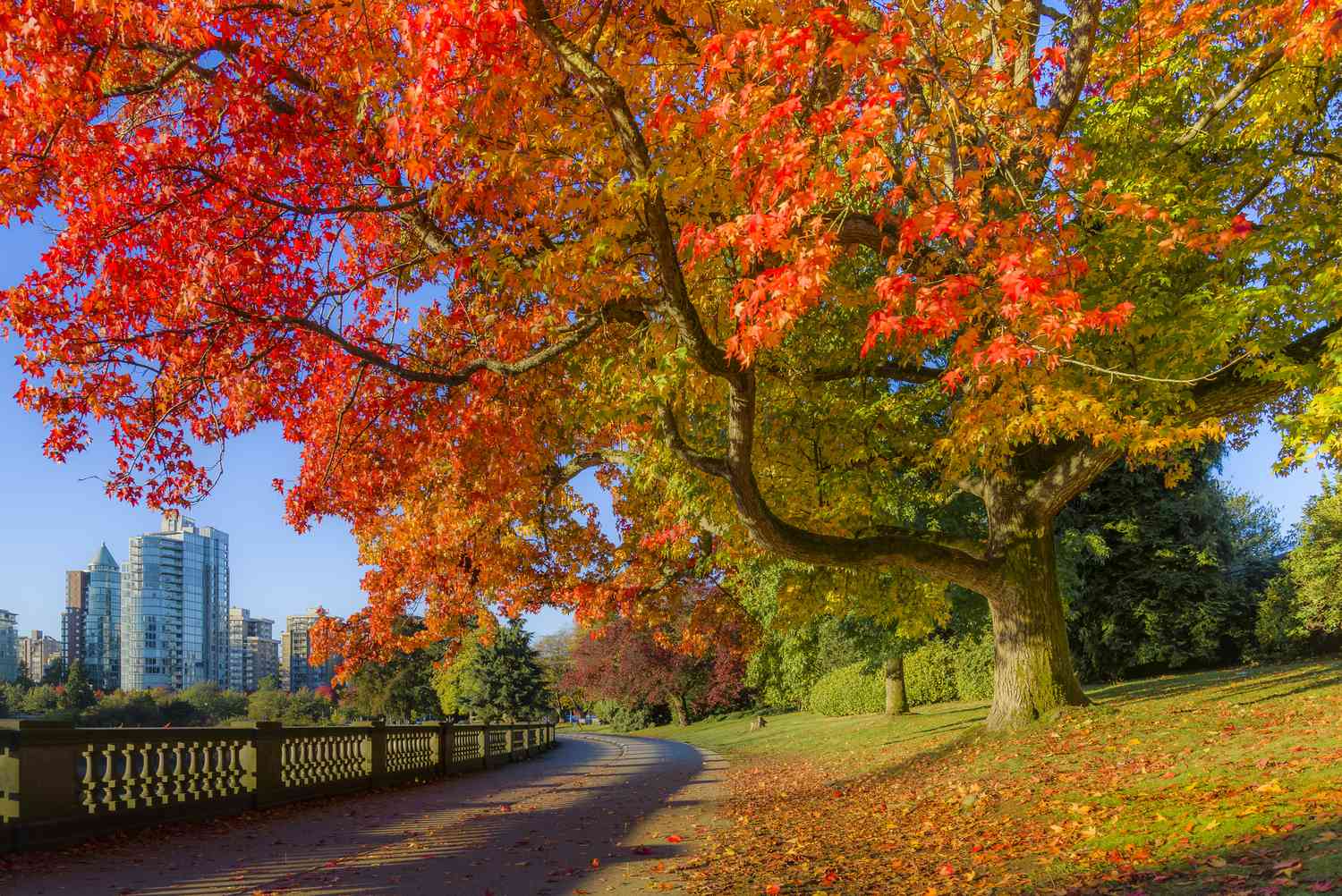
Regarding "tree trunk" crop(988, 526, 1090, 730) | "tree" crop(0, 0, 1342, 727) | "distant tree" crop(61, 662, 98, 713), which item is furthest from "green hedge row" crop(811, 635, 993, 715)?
"distant tree" crop(61, 662, 98, 713)

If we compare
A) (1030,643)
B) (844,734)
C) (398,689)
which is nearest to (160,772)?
(1030,643)

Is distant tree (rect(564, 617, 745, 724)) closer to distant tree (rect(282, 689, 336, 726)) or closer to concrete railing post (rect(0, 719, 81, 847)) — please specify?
distant tree (rect(282, 689, 336, 726))

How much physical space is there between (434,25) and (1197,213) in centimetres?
959

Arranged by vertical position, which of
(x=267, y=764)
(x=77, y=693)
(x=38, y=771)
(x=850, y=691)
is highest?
(x=77, y=693)

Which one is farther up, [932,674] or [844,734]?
[932,674]

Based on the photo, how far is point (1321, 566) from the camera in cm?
2583

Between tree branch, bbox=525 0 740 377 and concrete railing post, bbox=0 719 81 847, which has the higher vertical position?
tree branch, bbox=525 0 740 377

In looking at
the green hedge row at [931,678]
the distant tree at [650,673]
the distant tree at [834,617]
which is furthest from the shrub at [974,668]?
the distant tree at [650,673]

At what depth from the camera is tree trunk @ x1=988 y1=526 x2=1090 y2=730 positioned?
1304cm

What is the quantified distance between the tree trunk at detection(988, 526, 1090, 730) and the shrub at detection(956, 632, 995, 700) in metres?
15.6

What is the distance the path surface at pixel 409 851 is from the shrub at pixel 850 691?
18.9 metres

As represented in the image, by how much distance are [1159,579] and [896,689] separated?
10521 millimetres

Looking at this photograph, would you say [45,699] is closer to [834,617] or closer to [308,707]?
[308,707]

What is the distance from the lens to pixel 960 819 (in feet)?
27.9
